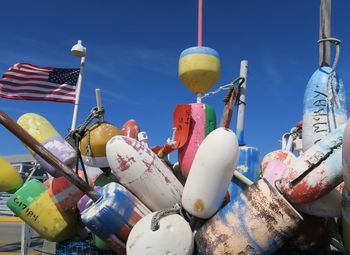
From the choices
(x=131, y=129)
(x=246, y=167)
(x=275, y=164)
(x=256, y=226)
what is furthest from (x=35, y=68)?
(x=256, y=226)

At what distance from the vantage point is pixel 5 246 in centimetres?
809

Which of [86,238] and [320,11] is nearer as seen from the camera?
[320,11]

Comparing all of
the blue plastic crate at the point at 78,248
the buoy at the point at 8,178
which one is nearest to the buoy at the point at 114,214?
the blue plastic crate at the point at 78,248

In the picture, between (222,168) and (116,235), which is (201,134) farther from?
(116,235)

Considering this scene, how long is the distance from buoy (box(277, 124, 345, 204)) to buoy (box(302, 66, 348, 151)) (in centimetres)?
38

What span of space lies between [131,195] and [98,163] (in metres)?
0.53

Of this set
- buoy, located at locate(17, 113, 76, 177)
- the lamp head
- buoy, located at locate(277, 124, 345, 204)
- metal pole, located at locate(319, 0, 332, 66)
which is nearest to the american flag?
the lamp head

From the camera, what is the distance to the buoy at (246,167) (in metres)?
2.31

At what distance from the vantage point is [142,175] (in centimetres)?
214

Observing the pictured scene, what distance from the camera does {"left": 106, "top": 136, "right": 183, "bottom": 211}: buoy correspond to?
84.6 inches

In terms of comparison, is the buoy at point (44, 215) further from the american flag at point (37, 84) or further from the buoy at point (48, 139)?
the american flag at point (37, 84)

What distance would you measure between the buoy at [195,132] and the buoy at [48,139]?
673 mm

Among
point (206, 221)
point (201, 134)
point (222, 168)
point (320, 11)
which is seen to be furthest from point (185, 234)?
point (320, 11)

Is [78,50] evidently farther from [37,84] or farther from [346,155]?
[346,155]
